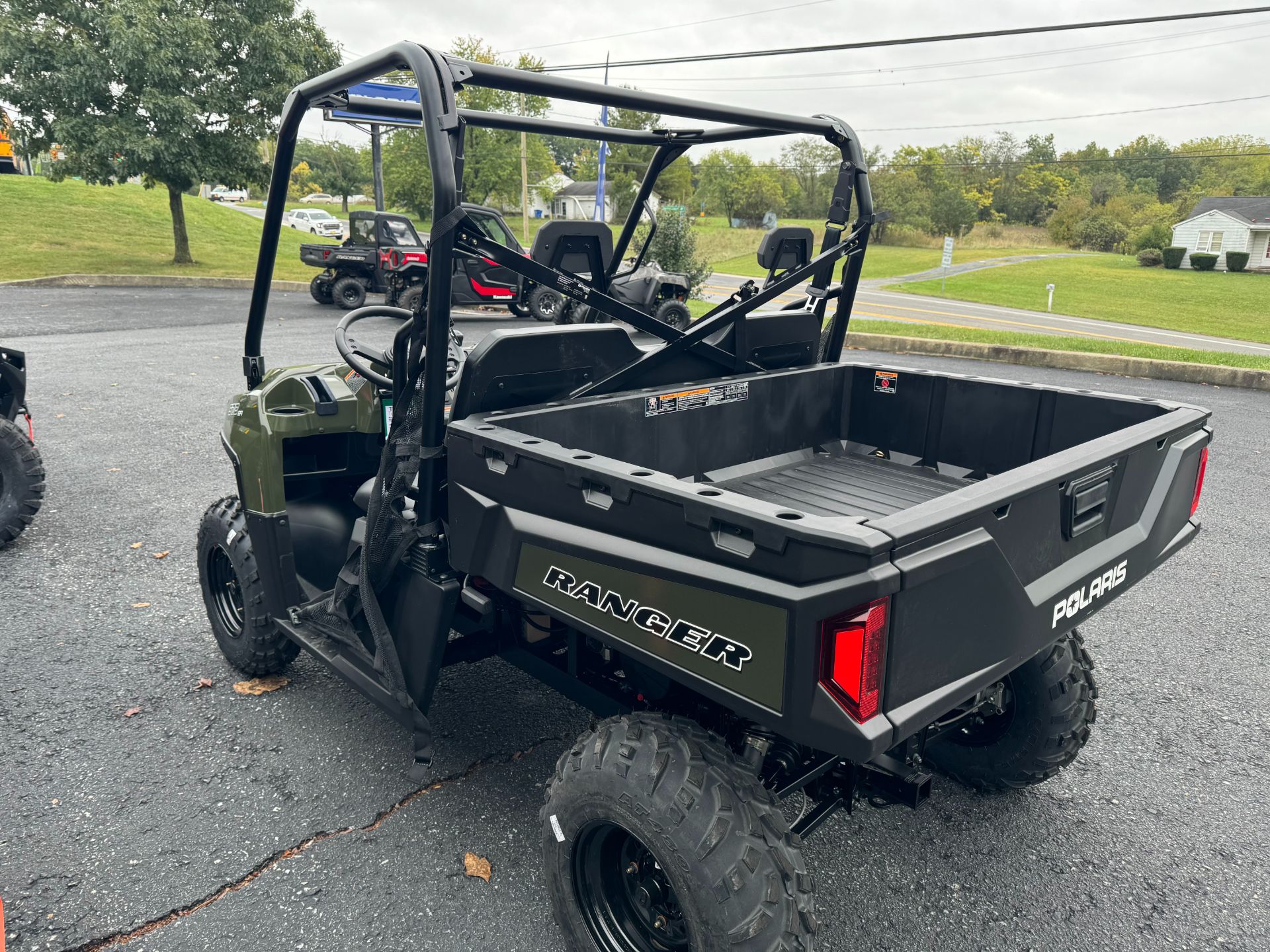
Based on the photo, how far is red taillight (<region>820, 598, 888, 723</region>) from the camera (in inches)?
64.0

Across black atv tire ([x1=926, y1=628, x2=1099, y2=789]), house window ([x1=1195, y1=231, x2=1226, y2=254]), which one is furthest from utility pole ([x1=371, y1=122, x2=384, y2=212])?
house window ([x1=1195, y1=231, x2=1226, y2=254])

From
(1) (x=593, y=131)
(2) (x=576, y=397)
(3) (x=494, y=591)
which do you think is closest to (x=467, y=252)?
(2) (x=576, y=397)

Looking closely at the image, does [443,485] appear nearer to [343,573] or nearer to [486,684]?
[343,573]

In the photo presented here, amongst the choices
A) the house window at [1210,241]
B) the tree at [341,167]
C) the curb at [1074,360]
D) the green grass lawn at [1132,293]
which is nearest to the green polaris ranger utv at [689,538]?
the curb at [1074,360]

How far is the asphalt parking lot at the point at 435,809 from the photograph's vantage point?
242 centimetres

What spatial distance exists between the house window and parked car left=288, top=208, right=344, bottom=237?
4856cm

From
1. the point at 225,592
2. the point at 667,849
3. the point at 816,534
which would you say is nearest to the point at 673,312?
the point at 225,592

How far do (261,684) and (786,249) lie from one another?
2616mm

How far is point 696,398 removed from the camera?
10.3ft

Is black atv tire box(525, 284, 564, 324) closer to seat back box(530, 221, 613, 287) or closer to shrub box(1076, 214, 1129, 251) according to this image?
seat back box(530, 221, 613, 287)

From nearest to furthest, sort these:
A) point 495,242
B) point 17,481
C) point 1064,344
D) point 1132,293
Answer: point 495,242 → point 17,481 → point 1064,344 → point 1132,293

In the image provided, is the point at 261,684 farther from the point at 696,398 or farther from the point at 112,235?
the point at 112,235

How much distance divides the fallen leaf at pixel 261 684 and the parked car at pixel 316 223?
152ft

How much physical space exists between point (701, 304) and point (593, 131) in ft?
46.8
